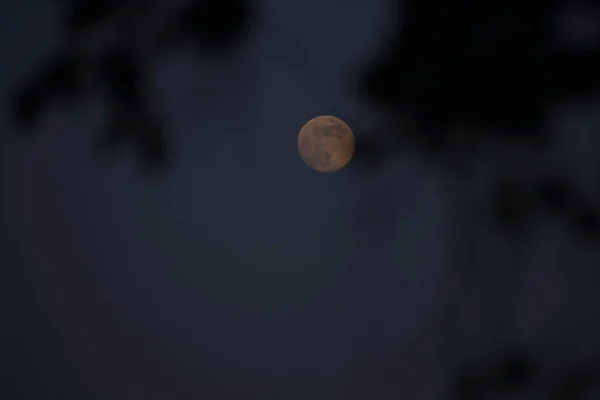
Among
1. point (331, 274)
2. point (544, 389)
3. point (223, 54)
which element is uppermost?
point (223, 54)

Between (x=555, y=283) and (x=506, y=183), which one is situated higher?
(x=506, y=183)

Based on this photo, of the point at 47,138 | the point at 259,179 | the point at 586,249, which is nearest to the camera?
the point at 586,249

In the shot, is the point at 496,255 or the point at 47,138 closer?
the point at 496,255

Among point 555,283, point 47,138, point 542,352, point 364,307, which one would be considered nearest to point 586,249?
point 555,283

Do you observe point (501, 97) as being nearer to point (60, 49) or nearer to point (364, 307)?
point (364, 307)

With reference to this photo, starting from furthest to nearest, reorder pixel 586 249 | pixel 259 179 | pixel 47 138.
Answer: pixel 47 138, pixel 259 179, pixel 586 249

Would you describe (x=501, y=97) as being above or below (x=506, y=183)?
above

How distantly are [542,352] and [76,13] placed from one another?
3.48 ft

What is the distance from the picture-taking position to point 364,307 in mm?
987

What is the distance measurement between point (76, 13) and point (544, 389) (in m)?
1.10

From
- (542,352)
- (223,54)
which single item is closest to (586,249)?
(542,352)

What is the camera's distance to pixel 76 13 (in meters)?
1.20

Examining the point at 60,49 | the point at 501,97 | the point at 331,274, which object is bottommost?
the point at 331,274

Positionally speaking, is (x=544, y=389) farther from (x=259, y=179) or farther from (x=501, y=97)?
(x=259, y=179)
